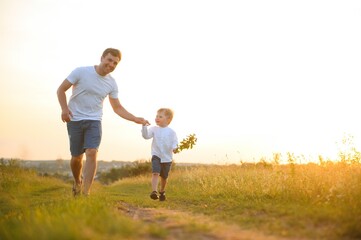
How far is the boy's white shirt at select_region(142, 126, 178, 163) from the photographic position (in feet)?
28.7

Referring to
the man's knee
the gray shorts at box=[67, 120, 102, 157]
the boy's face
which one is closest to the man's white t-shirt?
the gray shorts at box=[67, 120, 102, 157]

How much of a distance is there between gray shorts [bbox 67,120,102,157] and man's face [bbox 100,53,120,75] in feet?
3.29

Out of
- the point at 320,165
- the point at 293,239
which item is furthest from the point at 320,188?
the point at 293,239

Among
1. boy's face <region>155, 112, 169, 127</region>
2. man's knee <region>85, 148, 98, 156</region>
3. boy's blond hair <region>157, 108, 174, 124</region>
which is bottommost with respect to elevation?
man's knee <region>85, 148, 98, 156</region>

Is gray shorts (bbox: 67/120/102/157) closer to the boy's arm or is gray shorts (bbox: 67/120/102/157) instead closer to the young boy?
the boy's arm

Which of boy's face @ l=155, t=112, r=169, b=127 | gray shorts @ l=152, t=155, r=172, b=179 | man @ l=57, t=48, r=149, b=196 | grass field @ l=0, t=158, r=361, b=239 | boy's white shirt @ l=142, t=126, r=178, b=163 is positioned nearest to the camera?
grass field @ l=0, t=158, r=361, b=239

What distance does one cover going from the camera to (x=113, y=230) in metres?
3.36

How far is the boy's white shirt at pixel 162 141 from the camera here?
873 cm

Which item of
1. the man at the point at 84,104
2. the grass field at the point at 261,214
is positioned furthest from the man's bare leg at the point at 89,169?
the grass field at the point at 261,214

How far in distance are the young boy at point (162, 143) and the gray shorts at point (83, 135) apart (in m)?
1.37

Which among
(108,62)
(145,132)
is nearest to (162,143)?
(145,132)

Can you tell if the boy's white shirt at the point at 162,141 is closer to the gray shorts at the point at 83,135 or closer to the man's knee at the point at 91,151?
the gray shorts at the point at 83,135

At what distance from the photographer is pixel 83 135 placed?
755 cm

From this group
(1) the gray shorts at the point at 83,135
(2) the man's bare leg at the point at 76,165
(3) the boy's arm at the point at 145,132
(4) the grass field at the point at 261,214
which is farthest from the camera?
(3) the boy's arm at the point at 145,132
